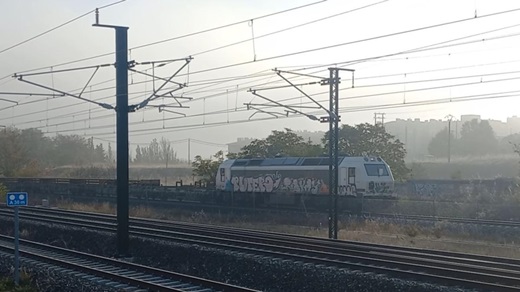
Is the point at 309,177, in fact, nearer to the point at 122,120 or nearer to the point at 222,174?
the point at 222,174

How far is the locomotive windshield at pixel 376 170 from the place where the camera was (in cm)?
4662

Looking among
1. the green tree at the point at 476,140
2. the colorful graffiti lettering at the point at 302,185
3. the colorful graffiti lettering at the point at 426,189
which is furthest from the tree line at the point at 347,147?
the green tree at the point at 476,140

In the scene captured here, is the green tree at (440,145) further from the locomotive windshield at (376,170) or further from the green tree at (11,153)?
the locomotive windshield at (376,170)

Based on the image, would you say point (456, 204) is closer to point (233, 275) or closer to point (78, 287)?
point (233, 275)

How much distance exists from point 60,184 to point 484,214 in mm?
41931

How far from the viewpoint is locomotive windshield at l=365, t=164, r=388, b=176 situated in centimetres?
4662

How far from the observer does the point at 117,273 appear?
18734 mm

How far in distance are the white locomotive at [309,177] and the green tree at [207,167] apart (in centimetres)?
1334

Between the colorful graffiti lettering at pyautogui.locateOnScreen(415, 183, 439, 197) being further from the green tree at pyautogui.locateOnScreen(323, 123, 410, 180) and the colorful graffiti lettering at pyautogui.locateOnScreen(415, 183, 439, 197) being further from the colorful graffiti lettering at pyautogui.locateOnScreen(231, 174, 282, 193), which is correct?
the colorful graffiti lettering at pyautogui.locateOnScreen(231, 174, 282, 193)

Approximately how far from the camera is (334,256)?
21141 mm

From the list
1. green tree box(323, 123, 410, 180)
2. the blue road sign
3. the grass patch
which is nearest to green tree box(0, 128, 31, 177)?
green tree box(323, 123, 410, 180)

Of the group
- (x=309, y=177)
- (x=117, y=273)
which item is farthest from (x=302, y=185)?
(x=117, y=273)

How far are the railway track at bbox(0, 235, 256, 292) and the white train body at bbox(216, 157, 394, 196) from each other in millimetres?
25436

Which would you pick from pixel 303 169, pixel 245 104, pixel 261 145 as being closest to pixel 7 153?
pixel 261 145
